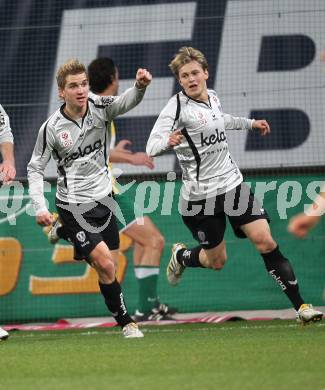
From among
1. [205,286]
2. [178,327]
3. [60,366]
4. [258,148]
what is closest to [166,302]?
[205,286]

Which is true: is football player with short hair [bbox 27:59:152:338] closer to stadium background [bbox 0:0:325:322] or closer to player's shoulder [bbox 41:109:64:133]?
player's shoulder [bbox 41:109:64:133]

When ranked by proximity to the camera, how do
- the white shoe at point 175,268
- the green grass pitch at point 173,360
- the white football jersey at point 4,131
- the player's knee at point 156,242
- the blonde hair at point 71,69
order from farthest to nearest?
the player's knee at point 156,242 → the white shoe at point 175,268 → the white football jersey at point 4,131 → the blonde hair at point 71,69 → the green grass pitch at point 173,360

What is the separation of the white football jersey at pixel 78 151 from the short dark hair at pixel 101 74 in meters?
1.74

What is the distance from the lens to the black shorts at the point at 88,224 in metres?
8.64

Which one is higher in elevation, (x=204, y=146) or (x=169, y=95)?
(x=169, y=95)

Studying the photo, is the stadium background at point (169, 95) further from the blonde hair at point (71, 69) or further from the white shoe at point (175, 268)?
the blonde hair at point (71, 69)

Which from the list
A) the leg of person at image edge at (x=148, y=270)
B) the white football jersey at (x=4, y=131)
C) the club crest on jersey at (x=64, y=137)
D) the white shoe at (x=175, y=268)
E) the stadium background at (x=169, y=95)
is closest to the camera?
the club crest on jersey at (x=64, y=137)

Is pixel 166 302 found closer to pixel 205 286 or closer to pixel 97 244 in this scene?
pixel 205 286

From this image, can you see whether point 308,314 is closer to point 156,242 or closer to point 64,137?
point 64,137

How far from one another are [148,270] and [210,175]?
2.22 meters

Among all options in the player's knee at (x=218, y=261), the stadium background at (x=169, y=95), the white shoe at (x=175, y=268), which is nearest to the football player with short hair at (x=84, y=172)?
the player's knee at (x=218, y=261)

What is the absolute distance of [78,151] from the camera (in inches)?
348

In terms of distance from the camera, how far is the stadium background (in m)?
11.6

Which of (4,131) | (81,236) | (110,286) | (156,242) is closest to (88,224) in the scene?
(81,236)
